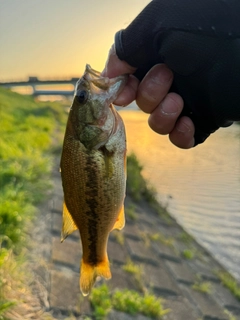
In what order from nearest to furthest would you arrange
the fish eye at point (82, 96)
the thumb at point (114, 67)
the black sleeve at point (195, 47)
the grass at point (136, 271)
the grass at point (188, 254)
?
1. the black sleeve at point (195, 47)
2. the thumb at point (114, 67)
3. the fish eye at point (82, 96)
4. the grass at point (136, 271)
5. the grass at point (188, 254)

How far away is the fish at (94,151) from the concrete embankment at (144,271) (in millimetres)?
2193

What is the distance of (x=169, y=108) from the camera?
2.98 meters

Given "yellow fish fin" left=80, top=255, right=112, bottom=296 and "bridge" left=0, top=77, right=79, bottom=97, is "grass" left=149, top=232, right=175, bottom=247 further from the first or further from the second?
"bridge" left=0, top=77, right=79, bottom=97

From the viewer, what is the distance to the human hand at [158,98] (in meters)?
2.83

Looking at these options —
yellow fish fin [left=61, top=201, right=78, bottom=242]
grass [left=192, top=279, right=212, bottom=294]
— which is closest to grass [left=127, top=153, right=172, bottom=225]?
grass [left=192, top=279, right=212, bottom=294]

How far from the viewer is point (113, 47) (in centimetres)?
281

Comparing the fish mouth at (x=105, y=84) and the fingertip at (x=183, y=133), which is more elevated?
the fish mouth at (x=105, y=84)

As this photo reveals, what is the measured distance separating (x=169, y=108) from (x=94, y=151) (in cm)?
56

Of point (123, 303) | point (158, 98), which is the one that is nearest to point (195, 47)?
point (158, 98)

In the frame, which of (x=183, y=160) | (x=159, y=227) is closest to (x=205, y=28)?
(x=159, y=227)

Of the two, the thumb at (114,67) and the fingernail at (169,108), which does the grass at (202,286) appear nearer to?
the fingernail at (169,108)

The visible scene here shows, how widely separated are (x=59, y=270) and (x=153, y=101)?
3479 mm

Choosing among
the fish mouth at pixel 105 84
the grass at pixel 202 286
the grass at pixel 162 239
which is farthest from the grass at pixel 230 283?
the fish mouth at pixel 105 84

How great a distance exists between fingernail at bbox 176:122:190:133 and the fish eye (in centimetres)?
67
